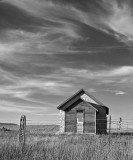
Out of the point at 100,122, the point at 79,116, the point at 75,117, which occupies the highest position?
the point at 79,116

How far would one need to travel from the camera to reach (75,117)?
33.1 metres

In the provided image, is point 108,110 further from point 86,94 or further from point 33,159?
point 33,159

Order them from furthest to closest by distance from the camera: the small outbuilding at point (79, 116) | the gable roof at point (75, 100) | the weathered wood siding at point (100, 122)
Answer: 1. the gable roof at point (75, 100)
2. the weathered wood siding at point (100, 122)
3. the small outbuilding at point (79, 116)

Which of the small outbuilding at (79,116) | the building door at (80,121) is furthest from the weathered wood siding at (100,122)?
the building door at (80,121)

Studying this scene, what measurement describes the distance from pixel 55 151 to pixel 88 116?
77.1 feet

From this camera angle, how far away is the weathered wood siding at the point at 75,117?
3275cm

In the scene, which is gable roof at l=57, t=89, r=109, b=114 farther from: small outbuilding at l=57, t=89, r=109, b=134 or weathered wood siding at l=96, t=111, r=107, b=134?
weathered wood siding at l=96, t=111, r=107, b=134

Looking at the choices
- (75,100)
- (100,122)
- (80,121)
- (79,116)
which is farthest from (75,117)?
(100,122)

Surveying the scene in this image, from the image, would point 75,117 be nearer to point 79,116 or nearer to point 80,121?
point 79,116

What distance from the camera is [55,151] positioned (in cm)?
956

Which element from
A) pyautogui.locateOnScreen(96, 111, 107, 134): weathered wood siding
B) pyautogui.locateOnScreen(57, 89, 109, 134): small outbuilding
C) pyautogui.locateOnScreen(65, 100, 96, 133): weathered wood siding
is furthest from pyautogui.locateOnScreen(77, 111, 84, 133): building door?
pyautogui.locateOnScreen(96, 111, 107, 134): weathered wood siding

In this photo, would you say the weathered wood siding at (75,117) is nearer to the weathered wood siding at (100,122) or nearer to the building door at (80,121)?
the building door at (80,121)

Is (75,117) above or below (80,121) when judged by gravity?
above

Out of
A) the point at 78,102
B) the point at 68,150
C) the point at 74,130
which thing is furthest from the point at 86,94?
the point at 68,150
